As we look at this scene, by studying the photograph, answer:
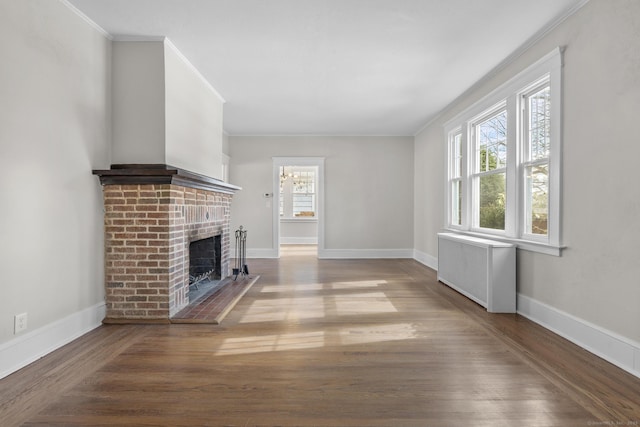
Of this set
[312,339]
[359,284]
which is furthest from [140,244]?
[359,284]

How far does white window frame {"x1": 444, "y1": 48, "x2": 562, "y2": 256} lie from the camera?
10.5 ft

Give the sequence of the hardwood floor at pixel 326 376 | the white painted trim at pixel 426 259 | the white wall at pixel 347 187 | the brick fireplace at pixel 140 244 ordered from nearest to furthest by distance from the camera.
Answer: the hardwood floor at pixel 326 376, the brick fireplace at pixel 140 244, the white painted trim at pixel 426 259, the white wall at pixel 347 187

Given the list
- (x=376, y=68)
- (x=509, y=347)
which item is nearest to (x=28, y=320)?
(x=509, y=347)

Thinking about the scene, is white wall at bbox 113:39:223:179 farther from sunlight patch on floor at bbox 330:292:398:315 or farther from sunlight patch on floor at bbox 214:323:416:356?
sunlight patch on floor at bbox 330:292:398:315

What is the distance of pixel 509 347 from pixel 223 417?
217 centimetres

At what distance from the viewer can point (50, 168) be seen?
109 inches

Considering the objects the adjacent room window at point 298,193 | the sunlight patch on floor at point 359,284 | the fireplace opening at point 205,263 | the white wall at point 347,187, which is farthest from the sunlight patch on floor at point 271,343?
the adjacent room window at point 298,193

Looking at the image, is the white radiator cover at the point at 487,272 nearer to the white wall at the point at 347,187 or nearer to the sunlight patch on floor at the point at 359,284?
the sunlight patch on floor at the point at 359,284

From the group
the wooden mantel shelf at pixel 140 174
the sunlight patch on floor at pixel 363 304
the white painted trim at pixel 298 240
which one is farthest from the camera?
the white painted trim at pixel 298 240

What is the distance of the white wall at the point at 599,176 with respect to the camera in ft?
8.01

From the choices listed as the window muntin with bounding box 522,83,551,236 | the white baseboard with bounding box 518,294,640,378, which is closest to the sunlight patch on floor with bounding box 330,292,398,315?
the white baseboard with bounding box 518,294,640,378

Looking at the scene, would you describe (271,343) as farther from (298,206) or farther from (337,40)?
(298,206)

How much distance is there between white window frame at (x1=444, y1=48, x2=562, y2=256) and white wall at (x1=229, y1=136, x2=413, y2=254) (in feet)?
8.21

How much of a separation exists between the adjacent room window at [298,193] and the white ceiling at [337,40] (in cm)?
626
